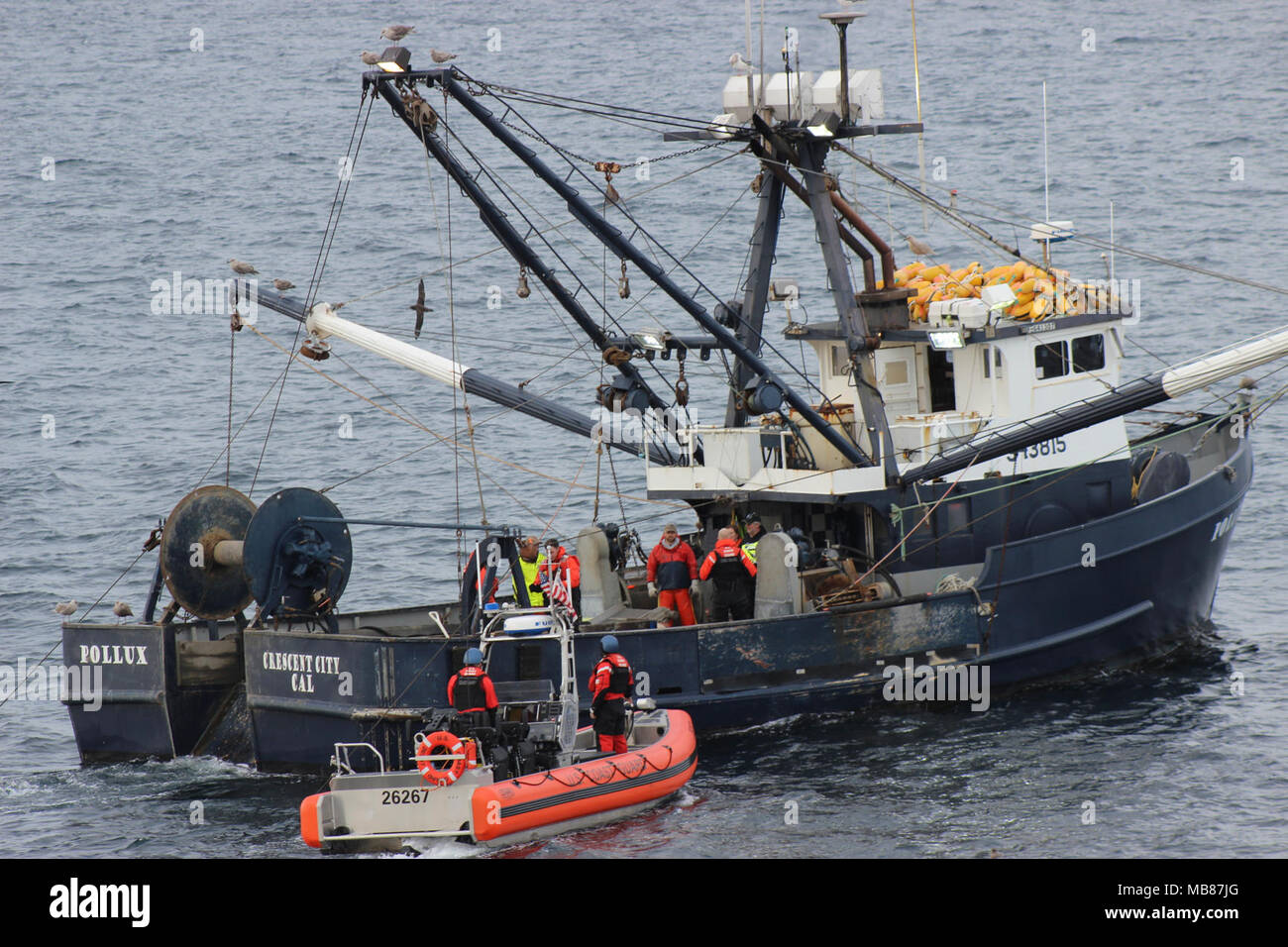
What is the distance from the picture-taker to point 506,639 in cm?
2041

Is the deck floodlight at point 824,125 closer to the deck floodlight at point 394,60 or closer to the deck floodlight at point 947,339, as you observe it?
the deck floodlight at point 947,339

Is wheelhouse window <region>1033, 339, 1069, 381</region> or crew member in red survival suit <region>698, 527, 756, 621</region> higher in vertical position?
wheelhouse window <region>1033, 339, 1069, 381</region>

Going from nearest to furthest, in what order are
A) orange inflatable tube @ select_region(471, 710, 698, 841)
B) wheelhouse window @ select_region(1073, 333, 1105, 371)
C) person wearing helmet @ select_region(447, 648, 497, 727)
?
orange inflatable tube @ select_region(471, 710, 698, 841), person wearing helmet @ select_region(447, 648, 497, 727), wheelhouse window @ select_region(1073, 333, 1105, 371)

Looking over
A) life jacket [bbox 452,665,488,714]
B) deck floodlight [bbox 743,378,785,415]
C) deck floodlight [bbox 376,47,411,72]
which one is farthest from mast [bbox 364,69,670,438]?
life jacket [bbox 452,665,488,714]

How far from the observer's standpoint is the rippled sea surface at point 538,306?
1961 centimetres

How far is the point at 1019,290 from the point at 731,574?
5438mm

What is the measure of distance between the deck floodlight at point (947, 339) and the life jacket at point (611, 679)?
20.5 ft

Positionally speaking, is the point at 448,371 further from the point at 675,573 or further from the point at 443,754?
the point at 443,754

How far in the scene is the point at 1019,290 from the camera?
23.9 meters

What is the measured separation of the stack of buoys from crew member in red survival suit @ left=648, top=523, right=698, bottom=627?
4.64 meters

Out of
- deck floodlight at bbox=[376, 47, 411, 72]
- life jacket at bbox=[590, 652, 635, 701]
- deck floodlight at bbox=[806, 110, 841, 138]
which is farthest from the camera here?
deck floodlight at bbox=[806, 110, 841, 138]

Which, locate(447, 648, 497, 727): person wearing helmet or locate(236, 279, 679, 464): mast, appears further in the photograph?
locate(236, 279, 679, 464): mast

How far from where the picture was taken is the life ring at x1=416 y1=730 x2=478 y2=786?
58.4 feet

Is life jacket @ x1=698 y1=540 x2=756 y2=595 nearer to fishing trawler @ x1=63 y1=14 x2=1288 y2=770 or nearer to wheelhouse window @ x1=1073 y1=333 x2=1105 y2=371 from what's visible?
fishing trawler @ x1=63 y1=14 x2=1288 y2=770
